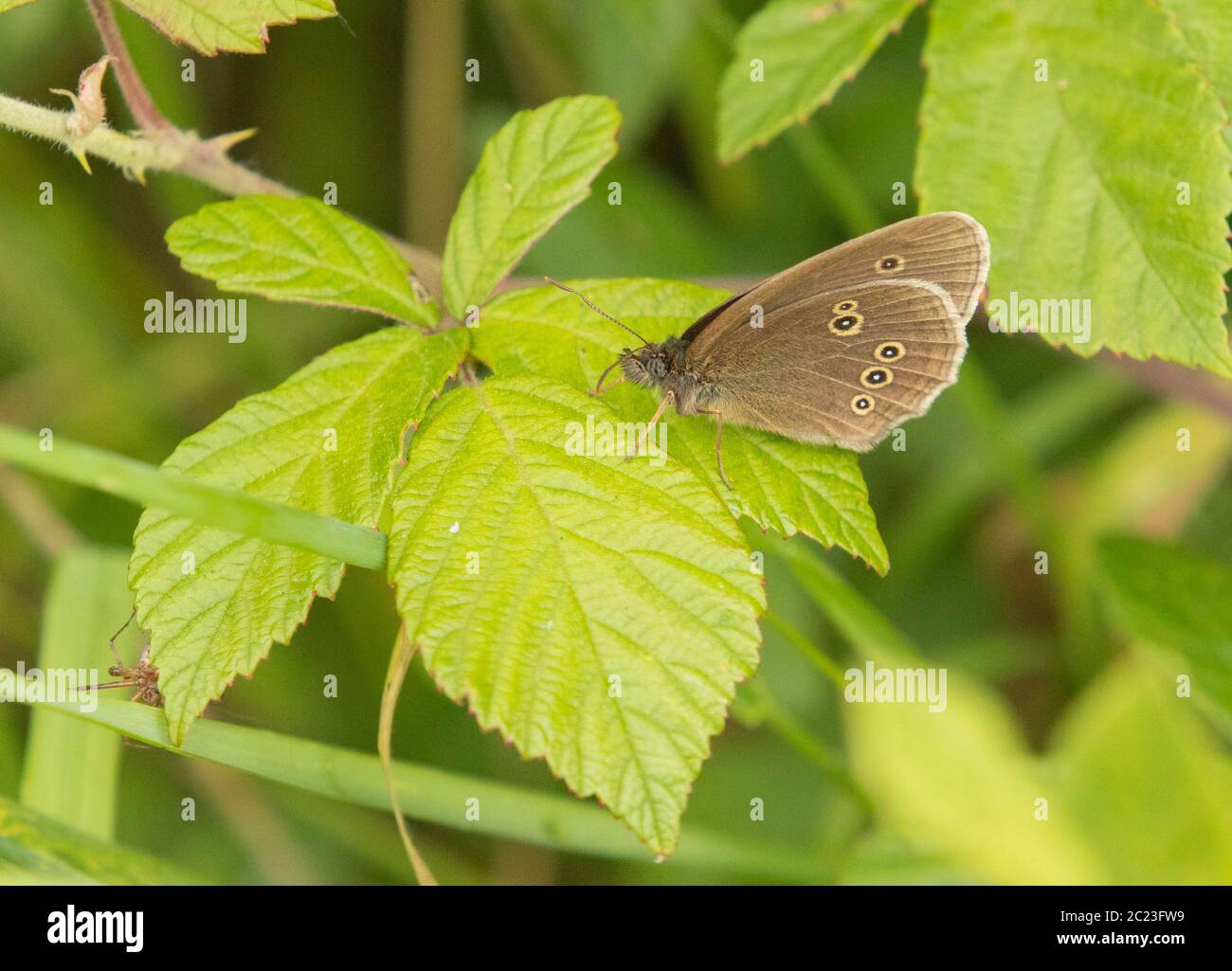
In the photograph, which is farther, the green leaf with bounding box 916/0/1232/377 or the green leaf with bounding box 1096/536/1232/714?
the green leaf with bounding box 1096/536/1232/714

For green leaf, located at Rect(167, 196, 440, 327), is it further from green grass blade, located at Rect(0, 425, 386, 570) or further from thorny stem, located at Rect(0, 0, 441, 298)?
green grass blade, located at Rect(0, 425, 386, 570)

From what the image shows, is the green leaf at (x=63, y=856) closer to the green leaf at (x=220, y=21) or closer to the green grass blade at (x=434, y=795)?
the green grass blade at (x=434, y=795)

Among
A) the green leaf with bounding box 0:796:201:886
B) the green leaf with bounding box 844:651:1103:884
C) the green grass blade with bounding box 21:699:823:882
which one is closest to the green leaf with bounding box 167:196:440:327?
the green grass blade with bounding box 21:699:823:882

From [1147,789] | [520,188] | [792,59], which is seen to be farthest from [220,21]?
[1147,789]

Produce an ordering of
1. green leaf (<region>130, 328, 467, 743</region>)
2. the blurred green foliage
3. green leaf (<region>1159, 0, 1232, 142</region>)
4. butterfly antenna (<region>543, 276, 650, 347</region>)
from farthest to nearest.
Answer: the blurred green foliage, green leaf (<region>1159, 0, 1232, 142</region>), butterfly antenna (<region>543, 276, 650, 347</region>), green leaf (<region>130, 328, 467, 743</region>)

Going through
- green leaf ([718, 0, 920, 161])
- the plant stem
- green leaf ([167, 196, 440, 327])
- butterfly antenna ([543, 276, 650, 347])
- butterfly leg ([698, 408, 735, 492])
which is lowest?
butterfly leg ([698, 408, 735, 492])
